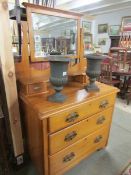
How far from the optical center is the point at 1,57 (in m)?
1.01

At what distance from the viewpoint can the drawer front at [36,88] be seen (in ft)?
3.65

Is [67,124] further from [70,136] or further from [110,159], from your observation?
[110,159]

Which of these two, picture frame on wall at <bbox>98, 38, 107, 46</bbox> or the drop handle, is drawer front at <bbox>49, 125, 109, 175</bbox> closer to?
the drop handle

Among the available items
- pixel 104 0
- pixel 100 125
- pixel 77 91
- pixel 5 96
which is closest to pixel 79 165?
pixel 100 125

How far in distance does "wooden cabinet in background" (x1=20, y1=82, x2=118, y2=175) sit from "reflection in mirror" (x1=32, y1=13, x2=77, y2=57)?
0.37m

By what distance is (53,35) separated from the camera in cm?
136

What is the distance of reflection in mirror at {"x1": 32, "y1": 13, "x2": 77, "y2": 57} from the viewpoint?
3.98 feet

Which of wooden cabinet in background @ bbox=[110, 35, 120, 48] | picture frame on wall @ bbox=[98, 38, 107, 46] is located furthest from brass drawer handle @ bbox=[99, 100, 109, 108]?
picture frame on wall @ bbox=[98, 38, 107, 46]

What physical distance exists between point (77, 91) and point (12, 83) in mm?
547

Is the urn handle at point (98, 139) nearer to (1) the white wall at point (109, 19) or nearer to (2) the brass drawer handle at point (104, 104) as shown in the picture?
(2) the brass drawer handle at point (104, 104)

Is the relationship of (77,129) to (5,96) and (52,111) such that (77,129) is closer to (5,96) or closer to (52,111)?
(52,111)

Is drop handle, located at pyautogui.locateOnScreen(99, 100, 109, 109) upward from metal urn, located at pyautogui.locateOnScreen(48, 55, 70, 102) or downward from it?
downward

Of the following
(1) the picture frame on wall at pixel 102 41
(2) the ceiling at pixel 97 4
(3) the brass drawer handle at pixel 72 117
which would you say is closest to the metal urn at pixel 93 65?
(3) the brass drawer handle at pixel 72 117

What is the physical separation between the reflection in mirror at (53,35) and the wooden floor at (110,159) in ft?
3.80
